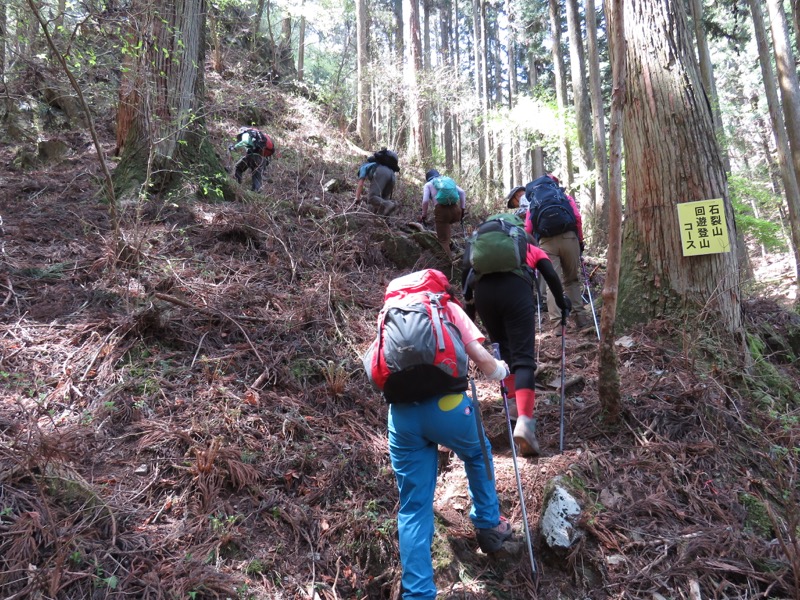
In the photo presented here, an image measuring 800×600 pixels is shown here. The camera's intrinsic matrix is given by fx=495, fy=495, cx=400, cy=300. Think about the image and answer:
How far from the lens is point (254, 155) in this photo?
29.2ft

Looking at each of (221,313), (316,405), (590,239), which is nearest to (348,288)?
(221,313)

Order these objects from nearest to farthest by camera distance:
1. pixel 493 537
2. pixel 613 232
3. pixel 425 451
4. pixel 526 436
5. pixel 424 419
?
pixel 424 419, pixel 425 451, pixel 493 537, pixel 613 232, pixel 526 436

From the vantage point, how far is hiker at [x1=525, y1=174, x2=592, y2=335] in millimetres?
6090

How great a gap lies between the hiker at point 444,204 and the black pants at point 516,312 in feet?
12.1

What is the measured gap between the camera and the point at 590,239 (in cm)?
1198

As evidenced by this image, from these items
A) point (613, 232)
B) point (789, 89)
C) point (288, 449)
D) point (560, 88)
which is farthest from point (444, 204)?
point (560, 88)

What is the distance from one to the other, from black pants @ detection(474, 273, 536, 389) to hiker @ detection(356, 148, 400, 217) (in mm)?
4811

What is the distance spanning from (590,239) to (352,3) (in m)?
18.4

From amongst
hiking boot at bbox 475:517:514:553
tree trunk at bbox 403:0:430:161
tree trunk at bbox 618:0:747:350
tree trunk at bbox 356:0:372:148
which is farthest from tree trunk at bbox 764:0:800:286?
tree trunk at bbox 356:0:372:148

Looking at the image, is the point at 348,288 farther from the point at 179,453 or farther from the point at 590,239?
the point at 590,239

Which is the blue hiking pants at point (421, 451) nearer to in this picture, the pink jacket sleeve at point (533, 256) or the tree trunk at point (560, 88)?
the pink jacket sleeve at point (533, 256)

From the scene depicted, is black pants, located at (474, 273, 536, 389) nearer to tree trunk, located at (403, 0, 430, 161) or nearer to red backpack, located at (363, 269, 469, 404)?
red backpack, located at (363, 269, 469, 404)

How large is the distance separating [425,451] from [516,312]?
1.55 metres

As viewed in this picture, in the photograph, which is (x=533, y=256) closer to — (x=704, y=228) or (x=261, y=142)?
(x=704, y=228)
